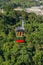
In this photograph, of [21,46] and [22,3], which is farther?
[22,3]

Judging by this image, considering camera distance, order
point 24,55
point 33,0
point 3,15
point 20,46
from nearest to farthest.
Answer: point 24,55, point 20,46, point 3,15, point 33,0

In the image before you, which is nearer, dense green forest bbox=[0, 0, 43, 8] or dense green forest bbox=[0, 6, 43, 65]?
dense green forest bbox=[0, 6, 43, 65]

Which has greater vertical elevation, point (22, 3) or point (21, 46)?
point (21, 46)

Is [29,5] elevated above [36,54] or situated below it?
below

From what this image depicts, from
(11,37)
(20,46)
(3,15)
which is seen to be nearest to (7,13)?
(3,15)

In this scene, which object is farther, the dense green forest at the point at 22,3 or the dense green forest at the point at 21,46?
the dense green forest at the point at 22,3

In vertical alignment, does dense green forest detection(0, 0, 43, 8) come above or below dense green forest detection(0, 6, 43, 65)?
below

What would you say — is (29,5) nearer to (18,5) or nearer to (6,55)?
(18,5)

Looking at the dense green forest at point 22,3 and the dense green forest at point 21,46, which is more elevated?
the dense green forest at point 21,46
